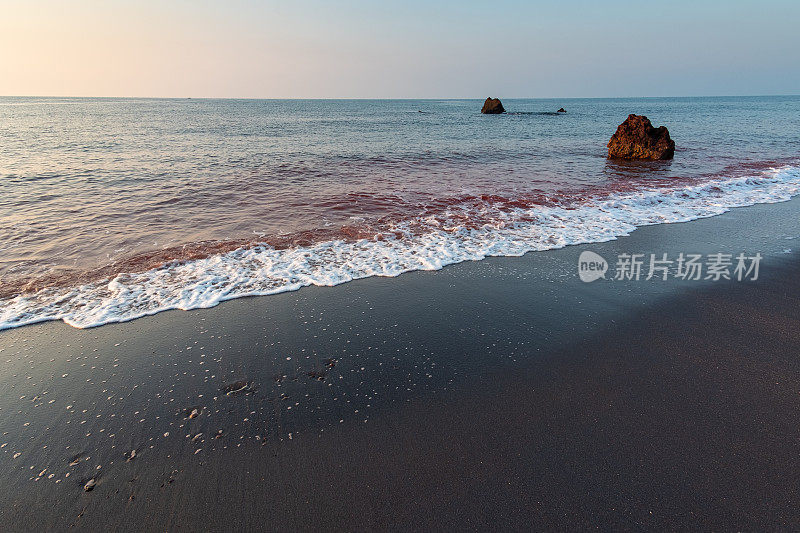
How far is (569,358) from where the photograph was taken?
402 cm

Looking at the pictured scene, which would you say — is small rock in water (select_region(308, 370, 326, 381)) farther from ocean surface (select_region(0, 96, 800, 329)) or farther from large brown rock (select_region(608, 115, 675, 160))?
large brown rock (select_region(608, 115, 675, 160))

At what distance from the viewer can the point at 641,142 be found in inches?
760

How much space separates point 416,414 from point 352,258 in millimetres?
3926

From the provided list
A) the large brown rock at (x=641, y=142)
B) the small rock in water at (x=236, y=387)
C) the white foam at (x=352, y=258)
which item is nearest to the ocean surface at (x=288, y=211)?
the white foam at (x=352, y=258)

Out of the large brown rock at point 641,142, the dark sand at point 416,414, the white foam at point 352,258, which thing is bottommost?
the dark sand at point 416,414

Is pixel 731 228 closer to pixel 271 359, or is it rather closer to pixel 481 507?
pixel 481 507

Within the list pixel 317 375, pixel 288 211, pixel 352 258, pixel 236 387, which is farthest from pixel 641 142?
pixel 236 387

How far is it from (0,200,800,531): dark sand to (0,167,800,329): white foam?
0.44 metres

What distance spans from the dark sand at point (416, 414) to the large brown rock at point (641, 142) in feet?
54.7

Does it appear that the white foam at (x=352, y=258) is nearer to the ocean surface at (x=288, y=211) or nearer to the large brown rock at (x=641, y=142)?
the ocean surface at (x=288, y=211)

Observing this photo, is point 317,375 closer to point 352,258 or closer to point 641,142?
point 352,258

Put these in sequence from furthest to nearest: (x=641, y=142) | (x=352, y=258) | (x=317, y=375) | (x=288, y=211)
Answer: (x=641, y=142), (x=288, y=211), (x=352, y=258), (x=317, y=375)

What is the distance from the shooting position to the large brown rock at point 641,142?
62.2 ft

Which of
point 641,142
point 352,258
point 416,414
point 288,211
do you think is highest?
point 641,142
